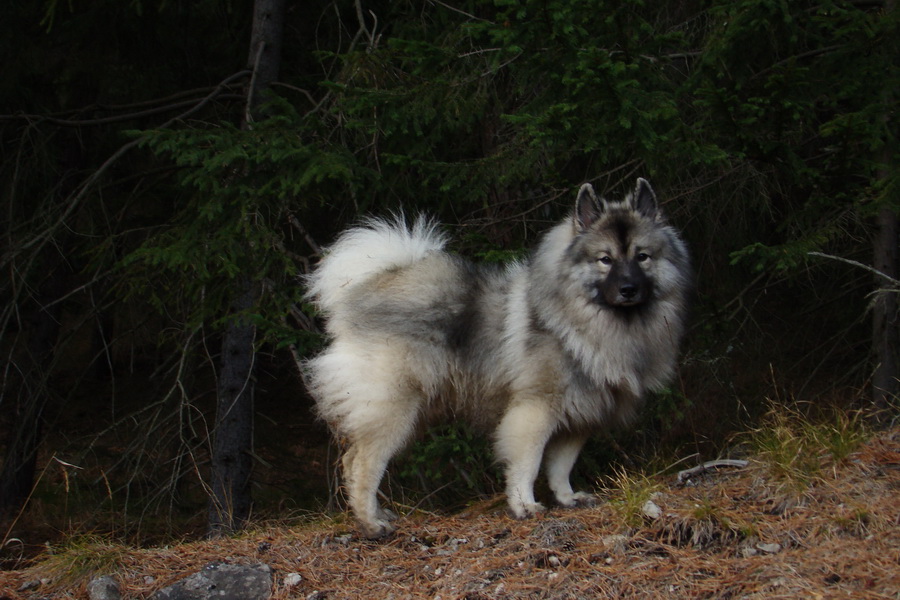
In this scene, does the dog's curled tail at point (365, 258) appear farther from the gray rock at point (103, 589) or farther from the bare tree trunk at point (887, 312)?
the bare tree trunk at point (887, 312)

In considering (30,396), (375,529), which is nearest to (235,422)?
(30,396)

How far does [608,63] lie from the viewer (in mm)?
4227

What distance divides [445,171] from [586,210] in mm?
1272

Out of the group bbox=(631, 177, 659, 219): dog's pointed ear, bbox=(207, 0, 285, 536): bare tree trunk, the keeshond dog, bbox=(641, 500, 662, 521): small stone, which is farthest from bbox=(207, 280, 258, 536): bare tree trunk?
bbox=(641, 500, 662, 521): small stone

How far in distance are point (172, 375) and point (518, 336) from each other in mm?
5526

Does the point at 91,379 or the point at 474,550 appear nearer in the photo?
the point at 474,550

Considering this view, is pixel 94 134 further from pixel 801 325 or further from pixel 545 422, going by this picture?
pixel 801 325

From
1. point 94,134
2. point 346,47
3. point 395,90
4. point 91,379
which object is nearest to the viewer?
point 395,90

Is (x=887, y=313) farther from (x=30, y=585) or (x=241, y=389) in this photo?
(x=30, y=585)

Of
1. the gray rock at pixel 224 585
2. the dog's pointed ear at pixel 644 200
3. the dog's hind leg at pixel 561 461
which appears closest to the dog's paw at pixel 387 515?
the gray rock at pixel 224 585

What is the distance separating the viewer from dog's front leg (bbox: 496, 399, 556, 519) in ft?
14.1

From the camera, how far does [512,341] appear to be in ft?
14.8

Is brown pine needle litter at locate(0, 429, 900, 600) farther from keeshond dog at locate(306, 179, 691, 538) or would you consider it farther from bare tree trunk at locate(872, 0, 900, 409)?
bare tree trunk at locate(872, 0, 900, 409)

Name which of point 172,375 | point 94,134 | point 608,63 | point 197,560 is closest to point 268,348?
point 172,375
